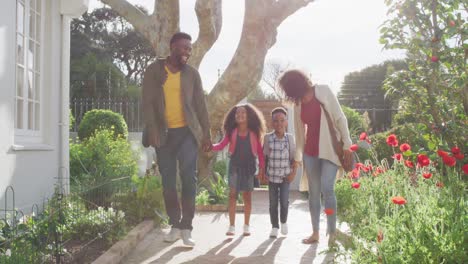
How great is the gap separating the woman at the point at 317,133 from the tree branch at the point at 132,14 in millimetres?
6795

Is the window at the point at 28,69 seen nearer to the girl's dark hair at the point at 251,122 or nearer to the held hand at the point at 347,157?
the girl's dark hair at the point at 251,122

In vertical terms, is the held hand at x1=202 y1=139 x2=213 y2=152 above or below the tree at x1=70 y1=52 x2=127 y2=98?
below

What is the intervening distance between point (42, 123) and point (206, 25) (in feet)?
17.0

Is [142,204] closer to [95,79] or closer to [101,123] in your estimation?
[101,123]

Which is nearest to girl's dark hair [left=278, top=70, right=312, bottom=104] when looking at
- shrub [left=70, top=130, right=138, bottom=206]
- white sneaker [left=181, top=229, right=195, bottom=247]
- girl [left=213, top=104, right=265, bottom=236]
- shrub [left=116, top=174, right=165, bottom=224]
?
girl [left=213, top=104, right=265, bottom=236]

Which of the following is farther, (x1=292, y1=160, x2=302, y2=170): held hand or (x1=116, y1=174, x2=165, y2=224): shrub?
(x1=116, y1=174, x2=165, y2=224): shrub

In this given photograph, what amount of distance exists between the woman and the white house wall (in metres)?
2.82

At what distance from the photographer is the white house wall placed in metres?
5.68

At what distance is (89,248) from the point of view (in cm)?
525

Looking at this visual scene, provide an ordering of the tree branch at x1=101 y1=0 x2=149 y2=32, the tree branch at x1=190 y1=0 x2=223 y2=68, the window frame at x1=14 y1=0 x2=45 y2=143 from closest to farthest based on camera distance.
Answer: the window frame at x1=14 y1=0 x2=45 y2=143 → the tree branch at x1=190 y1=0 x2=223 y2=68 → the tree branch at x1=101 y1=0 x2=149 y2=32

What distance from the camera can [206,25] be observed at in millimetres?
11484

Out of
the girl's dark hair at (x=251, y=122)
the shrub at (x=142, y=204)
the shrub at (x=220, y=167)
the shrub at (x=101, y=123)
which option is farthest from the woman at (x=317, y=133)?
the shrub at (x=101, y=123)

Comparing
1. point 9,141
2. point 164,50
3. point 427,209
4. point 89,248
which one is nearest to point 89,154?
point 164,50

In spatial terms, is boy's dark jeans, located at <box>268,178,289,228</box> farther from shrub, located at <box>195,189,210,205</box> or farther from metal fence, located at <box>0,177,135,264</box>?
shrub, located at <box>195,189,210,205</box>
